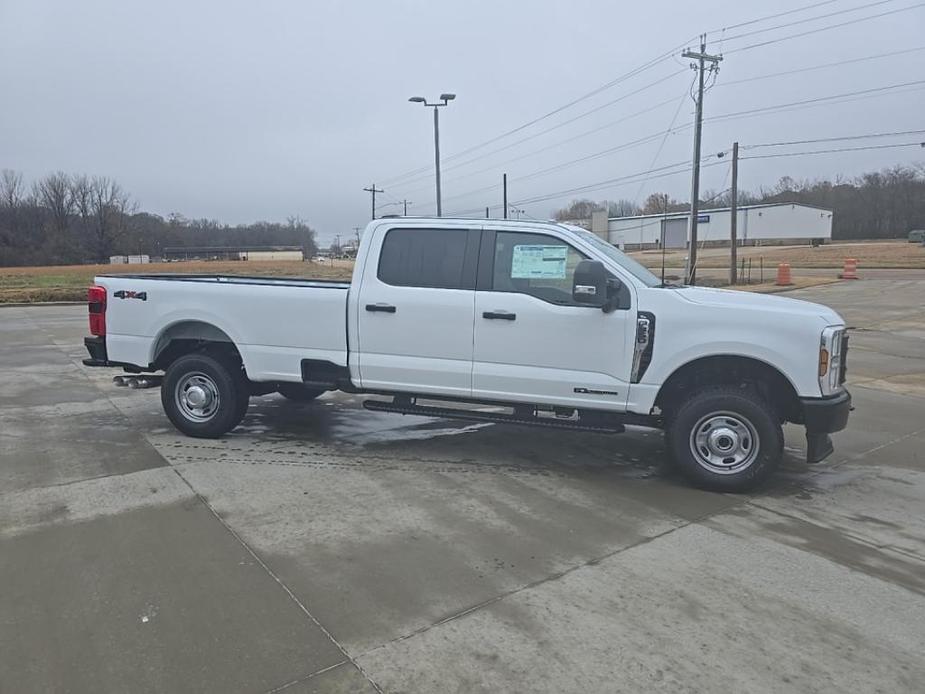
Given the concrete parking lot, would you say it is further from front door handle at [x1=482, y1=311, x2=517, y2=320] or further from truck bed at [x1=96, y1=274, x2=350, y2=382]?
front door handle at [x1=482, y1=311, x2=517, y2=320]

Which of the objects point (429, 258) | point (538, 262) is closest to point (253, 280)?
point (429, 258)

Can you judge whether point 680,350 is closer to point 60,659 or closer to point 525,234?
point 525,234

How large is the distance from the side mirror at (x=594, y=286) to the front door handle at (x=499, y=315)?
52cm

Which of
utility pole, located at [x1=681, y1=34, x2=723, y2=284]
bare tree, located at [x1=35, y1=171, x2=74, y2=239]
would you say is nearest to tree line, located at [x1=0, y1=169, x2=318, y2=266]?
bare tree, located at [x1=35, y1=171, x2=74, y2=239]

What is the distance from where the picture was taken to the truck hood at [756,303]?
16.5 feet

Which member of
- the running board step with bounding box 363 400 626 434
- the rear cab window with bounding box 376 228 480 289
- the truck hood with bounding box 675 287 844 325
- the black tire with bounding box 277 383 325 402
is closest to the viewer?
the truck hood with bounding box 675 287 844 325

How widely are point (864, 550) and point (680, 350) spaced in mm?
1776

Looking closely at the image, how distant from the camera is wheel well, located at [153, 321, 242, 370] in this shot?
6379 mm

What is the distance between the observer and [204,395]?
6.39 m

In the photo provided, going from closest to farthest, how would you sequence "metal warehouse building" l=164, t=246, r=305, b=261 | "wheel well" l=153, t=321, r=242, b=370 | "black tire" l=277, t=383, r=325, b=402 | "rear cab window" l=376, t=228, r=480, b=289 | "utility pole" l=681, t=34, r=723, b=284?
"rear cab window" l=376, t=228, r=480, b=289, "wheel well" l=153, t=321, r=242, b=370, "black tire" l=277, t=383, r=325, b=402, "utility pole" l=681, t=34, r=723, b=284, "metal warehouse building" l=164, t=246, r=305, b=261

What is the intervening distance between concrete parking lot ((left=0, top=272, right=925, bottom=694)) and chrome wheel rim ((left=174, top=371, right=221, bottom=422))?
12.6 inches

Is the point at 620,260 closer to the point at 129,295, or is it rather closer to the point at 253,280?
the point at 253,280

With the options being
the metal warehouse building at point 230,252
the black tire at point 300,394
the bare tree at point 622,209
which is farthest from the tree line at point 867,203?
the black tire at point 300,394

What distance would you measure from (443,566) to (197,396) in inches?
141
